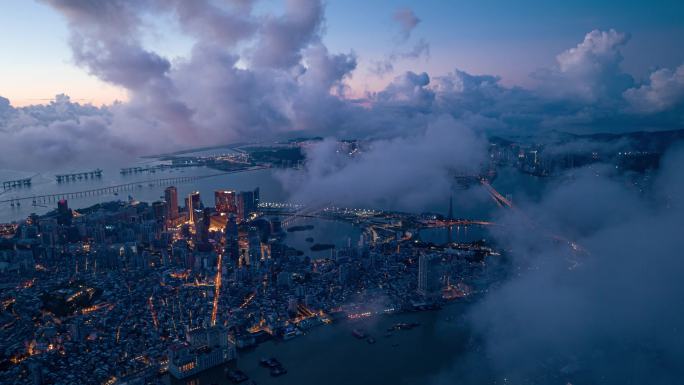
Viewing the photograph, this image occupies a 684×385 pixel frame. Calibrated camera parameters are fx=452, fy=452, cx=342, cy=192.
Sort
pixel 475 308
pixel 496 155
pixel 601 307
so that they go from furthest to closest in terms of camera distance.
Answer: pixel 496 155 → pixel 475 308 → pixel 601 307

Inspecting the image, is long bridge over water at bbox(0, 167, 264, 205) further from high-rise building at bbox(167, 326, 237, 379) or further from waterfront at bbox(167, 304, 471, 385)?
waterfront at bbox(167, 304, 471, 385)

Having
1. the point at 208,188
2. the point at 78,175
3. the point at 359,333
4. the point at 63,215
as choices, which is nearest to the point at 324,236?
the point at 359,333

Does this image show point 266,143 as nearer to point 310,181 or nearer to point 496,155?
point 310,181

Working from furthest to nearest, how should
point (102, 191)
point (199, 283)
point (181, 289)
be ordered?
point (102, 191) → point (199, 283) → point (181, 289)

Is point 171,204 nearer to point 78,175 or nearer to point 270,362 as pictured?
point 270,362

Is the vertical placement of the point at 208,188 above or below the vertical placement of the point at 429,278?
above

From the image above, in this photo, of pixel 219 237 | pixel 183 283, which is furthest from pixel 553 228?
pixel 219 237

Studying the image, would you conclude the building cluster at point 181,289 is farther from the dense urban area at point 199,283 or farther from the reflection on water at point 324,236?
the reflection on water at point 324,236
